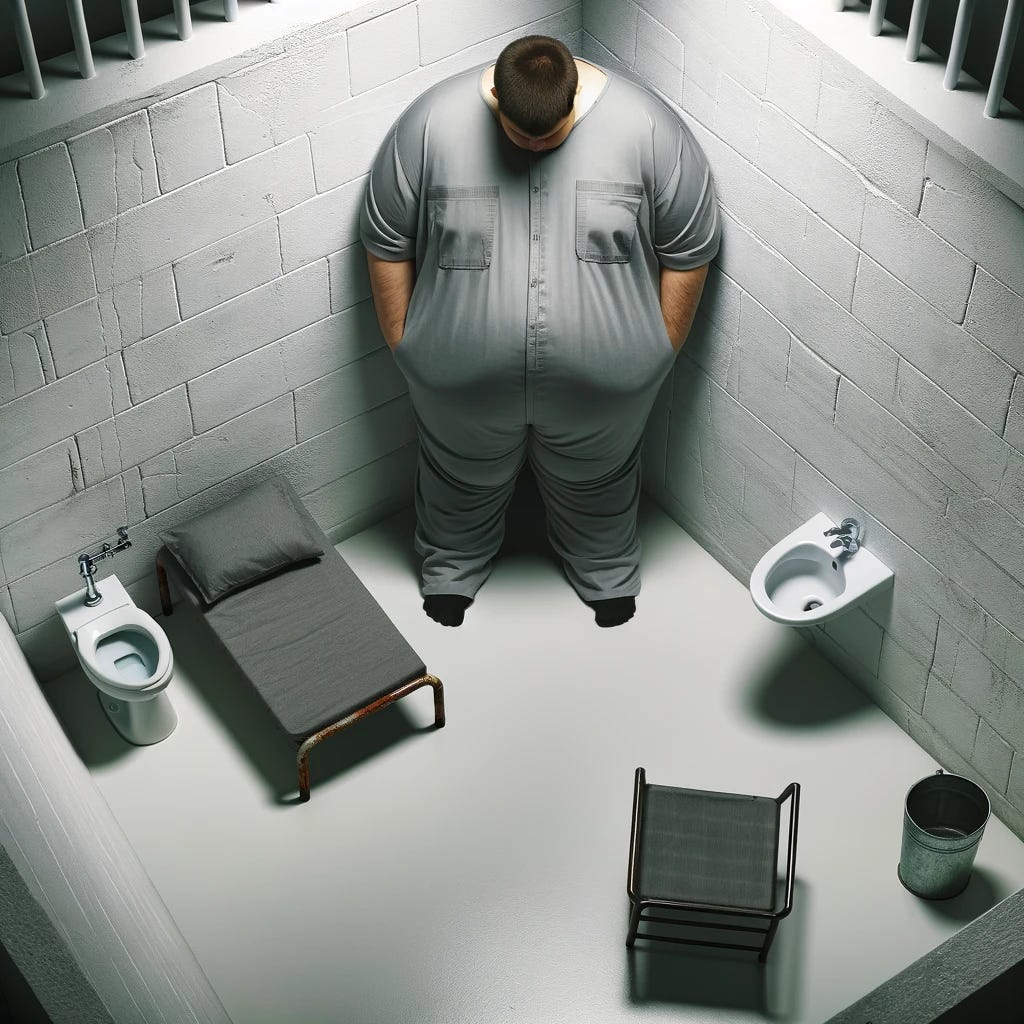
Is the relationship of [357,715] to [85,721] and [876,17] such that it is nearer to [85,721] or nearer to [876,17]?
[85,721]

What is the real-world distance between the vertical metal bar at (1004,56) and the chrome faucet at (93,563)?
261 cm

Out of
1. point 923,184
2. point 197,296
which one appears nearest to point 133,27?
point 197,296

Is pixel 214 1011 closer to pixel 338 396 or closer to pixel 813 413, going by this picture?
pixel 338 396

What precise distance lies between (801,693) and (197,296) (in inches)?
84.6

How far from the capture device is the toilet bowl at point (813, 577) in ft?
13.2

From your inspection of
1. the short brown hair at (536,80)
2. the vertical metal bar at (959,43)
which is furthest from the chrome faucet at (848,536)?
the short brown hair at (536,80)

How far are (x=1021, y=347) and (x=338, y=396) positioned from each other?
2.08 meters

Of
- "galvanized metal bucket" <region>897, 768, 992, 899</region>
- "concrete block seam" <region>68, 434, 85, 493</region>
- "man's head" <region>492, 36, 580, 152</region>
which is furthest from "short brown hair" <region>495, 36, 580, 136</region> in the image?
"galvanized metal bucket" <region>897, 768, 992, 899</region>

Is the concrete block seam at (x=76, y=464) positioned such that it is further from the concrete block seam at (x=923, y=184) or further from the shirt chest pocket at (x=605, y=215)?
the concrete block seam at (x=923, y=184)

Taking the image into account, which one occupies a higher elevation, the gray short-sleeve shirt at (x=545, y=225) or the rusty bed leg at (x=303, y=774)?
the gray short-sleeve shirt at (x=545, y=225)

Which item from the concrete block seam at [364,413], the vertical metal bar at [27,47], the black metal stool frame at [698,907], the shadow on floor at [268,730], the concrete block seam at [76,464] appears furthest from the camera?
the concrete block seam at [364,413]

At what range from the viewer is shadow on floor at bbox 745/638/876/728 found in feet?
14.4

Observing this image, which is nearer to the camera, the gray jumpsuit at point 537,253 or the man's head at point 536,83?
the man's head at point 536,83

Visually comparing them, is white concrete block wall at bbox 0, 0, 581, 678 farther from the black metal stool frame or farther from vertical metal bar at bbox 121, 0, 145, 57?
the black metal stool frame
